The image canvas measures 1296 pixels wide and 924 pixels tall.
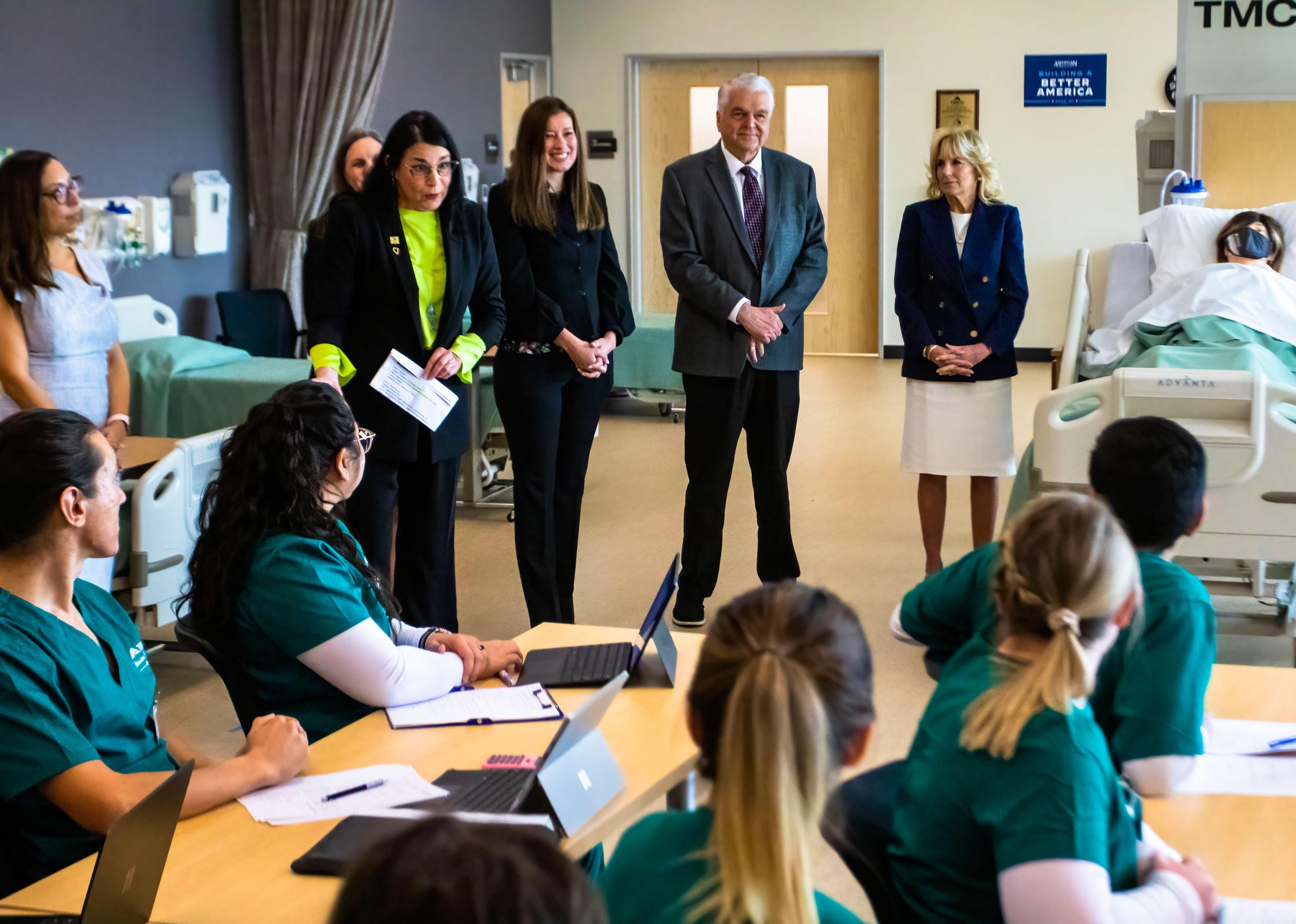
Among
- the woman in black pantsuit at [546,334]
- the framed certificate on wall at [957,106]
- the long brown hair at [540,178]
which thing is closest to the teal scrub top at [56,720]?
the woman in black pantsuit at [546,334]

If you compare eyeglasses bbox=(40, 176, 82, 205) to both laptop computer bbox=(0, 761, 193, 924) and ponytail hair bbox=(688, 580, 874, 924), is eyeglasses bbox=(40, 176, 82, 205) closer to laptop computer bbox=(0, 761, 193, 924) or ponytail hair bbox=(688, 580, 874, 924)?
laptop computer bbox=(0, 761, 193, 924)

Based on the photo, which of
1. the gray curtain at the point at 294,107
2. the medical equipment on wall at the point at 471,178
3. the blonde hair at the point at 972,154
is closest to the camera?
the blonde hair at the point at 972,154

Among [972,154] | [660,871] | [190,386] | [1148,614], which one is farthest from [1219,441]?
[190,386]

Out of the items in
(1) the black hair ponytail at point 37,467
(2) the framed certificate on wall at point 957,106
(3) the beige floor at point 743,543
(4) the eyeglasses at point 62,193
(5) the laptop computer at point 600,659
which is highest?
(2) the framed certificate on wall at point 957,106

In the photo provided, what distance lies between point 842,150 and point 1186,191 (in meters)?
5.07

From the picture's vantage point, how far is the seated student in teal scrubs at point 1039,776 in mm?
1274

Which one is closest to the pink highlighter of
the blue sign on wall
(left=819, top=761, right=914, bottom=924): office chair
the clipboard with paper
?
the clipboard with paper

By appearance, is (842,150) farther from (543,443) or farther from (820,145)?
(543,443)

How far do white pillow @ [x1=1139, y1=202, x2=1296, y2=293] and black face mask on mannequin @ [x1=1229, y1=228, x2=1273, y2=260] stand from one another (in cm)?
14

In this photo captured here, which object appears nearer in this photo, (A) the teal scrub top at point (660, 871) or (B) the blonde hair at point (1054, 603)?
(A) the teal scrub top at point (660, 871)

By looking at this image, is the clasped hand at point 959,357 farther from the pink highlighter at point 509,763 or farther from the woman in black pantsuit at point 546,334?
the pink highlighter at point 509,763

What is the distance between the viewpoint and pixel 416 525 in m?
3.51

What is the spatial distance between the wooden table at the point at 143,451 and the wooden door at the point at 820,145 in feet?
21.7

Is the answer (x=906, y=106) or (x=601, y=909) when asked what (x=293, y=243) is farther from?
(x=601, y=909)
